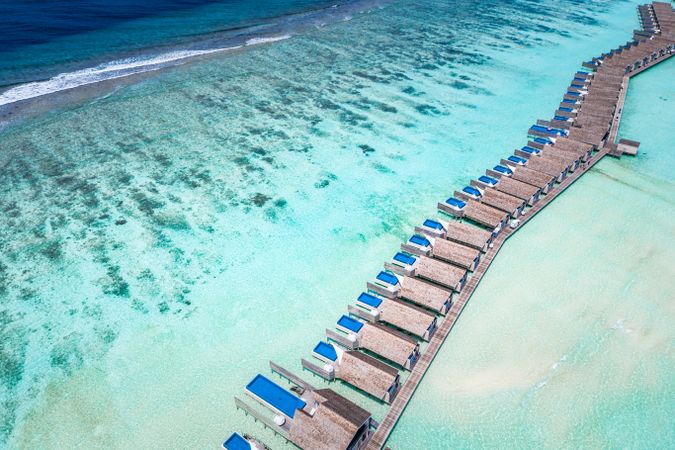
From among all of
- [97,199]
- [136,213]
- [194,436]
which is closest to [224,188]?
[136,213]

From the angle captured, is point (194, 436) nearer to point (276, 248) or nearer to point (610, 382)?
point (276, 248)

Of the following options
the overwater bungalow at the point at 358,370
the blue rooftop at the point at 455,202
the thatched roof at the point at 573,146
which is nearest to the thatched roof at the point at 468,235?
the blue rooftop at the point at 455,202

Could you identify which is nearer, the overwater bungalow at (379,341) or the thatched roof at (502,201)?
the overwater bungalow at (379,341)

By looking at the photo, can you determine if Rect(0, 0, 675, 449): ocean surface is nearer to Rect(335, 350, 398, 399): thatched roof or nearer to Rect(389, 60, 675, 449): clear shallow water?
Rect(389, 60, 675, 449): clear shallow water

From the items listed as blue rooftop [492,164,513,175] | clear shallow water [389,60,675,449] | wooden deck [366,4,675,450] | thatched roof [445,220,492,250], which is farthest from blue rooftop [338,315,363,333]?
blue rooftop [492,164,513,175]

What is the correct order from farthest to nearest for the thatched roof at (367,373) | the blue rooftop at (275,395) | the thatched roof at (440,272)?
1. the thatched roof at (440,272)
2. the thatched roof at (367,373)
3. the blue rooftop at (275,395)

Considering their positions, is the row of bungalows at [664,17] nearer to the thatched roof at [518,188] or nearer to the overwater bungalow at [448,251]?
the thatched roof at [518,188]
